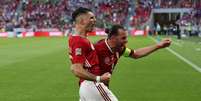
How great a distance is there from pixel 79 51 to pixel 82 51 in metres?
0.05

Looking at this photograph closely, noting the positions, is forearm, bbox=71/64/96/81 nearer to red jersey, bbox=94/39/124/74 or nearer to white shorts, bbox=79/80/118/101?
white shorts, bbox=79/80/118/101

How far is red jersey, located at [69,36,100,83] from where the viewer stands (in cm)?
679

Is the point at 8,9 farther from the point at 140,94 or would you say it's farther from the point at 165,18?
the point at 140,94

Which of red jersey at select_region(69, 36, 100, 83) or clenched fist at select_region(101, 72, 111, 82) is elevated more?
red jersey at select_region(69, 36, 100, 83)

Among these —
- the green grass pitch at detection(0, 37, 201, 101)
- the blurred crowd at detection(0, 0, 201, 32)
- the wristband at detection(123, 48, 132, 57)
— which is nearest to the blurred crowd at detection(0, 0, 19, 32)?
the blurred crowd at detection(0, 0, 201, 32)

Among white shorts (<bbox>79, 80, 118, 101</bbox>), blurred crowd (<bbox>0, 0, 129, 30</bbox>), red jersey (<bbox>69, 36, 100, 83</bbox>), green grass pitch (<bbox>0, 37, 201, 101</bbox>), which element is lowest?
blurred crowd (<bbox>0, 0, 129, 30</bbox>)

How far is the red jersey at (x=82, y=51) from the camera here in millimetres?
6789

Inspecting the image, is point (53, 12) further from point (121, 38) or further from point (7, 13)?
point (121, 38)

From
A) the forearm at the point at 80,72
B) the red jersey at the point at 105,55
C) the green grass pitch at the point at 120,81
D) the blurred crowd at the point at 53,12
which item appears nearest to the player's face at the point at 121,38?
the red jersey at the point at 105,55

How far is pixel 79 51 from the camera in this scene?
6785 mm

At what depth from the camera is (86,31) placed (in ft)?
22.7

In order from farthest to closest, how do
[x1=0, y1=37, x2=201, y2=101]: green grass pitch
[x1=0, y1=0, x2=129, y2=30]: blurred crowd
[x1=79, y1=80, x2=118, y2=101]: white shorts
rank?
[x1=0, y1=0, x2=129, y2=30]: blurred crowd → [x1=0, y1=37, x2=201, y2=101]: green grass pitch → [x1=79, y1=80, x2=118, y2=101]: white shorts

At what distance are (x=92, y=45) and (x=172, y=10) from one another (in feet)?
201

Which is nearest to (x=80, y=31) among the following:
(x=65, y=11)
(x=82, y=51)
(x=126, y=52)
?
(x=82, y=51)
